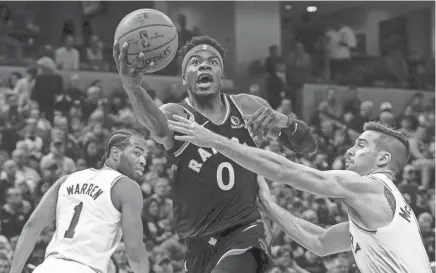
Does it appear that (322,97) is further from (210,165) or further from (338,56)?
(210,165)

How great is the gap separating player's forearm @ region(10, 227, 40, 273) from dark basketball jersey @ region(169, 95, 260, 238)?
1.07 meters

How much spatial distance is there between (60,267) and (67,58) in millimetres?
9420

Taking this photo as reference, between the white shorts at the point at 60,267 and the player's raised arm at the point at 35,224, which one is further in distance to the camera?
the player's raised arm at the point at 35,224

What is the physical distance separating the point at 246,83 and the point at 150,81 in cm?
225

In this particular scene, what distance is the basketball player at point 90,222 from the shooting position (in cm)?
486

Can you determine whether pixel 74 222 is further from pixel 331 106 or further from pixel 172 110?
pixel 331 106

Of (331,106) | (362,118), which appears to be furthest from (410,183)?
(331,106)

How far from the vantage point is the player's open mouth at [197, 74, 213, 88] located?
4.89 m

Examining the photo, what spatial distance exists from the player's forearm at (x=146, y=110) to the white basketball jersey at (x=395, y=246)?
4.28ft

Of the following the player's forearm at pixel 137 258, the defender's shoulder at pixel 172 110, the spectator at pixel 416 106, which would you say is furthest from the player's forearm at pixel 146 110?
the spectator at pixel 416 106

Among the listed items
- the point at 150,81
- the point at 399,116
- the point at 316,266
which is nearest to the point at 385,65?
the point at 399,116

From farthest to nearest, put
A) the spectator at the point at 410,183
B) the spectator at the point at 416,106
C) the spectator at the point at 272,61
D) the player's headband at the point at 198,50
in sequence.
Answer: the spectator at the point at 272,61 < the spectator at the point at 416,106 < the spectator at the point at 410,183 < the player's headband at the point at 198,50

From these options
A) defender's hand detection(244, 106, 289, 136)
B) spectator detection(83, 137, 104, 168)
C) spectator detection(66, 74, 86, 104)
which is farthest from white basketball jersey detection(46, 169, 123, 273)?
spectator detection(66, 74, 86, 104)

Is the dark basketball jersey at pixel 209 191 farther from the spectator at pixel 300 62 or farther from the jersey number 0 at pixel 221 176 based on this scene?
the spectator at pixel 300 62
